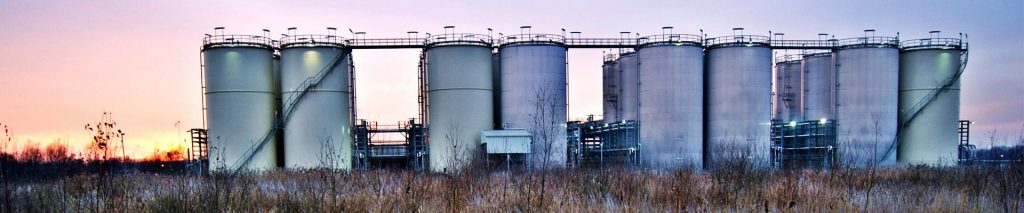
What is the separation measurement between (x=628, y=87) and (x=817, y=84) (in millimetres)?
14054

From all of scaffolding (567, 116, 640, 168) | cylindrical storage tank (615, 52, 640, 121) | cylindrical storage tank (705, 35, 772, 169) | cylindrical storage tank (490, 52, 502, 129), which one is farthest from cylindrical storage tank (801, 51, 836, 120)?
cylindrical storage tank (490, 52, 502, 129)

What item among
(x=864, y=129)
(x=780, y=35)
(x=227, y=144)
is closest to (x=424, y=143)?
(x=227, y=144)

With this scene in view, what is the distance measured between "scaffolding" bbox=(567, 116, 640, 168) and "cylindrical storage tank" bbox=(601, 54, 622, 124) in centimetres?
130

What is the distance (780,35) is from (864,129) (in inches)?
287

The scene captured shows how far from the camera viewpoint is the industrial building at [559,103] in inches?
1198

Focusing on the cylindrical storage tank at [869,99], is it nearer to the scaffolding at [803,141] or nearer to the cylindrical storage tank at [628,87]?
the scaffolding at [803,141]

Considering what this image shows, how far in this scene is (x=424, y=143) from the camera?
32.3 m

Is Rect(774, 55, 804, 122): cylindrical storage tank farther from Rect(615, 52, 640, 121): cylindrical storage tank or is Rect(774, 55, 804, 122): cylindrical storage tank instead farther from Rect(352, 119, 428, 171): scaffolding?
Rect(352, 119, 428, 171): scaffolding

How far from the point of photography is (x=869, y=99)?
3303cm

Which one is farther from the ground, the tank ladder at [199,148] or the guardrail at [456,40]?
the guardrail at [456,40]

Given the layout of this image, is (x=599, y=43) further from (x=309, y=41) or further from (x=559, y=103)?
(x=309, y=41)

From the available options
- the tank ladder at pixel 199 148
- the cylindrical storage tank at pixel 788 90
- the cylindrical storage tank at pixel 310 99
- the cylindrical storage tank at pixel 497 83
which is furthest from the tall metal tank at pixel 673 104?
the tank ladder at pixel 199 148

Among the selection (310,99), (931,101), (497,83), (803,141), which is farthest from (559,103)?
(931,101)

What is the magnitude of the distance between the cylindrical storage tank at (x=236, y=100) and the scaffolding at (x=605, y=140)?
17283mm
